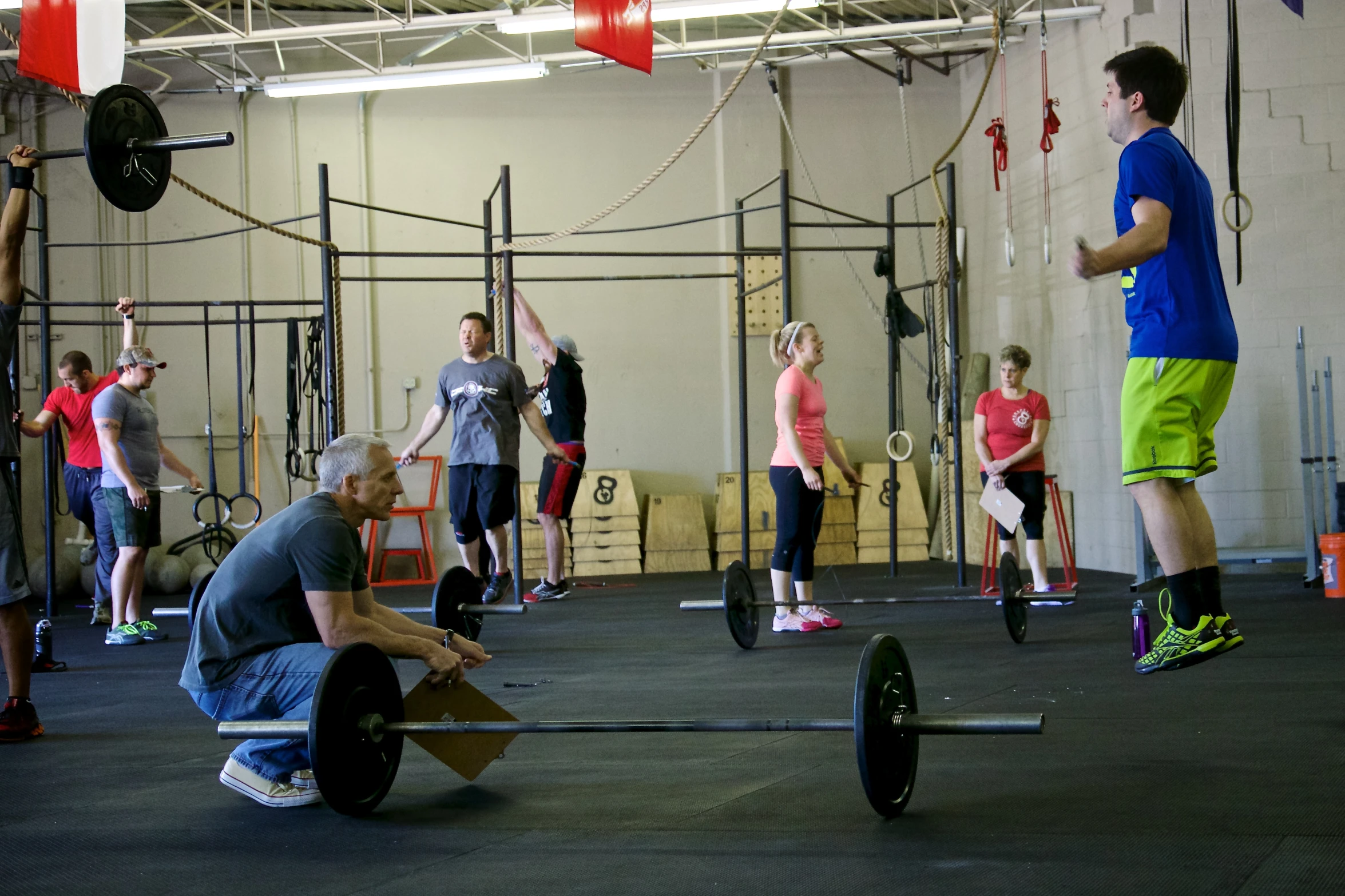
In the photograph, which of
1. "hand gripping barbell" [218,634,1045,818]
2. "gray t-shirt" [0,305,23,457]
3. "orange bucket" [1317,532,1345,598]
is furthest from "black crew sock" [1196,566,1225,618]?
"orange bucket" [1317,532,1345,598]

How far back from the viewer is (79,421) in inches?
234

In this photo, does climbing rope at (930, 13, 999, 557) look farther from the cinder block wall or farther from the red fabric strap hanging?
the cinder block wall

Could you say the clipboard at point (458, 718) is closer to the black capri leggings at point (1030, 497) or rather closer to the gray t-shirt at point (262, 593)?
the gray t-shirt at point (262, 593)

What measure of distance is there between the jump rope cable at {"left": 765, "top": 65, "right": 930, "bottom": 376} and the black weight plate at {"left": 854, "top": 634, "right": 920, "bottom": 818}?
20.4 feet

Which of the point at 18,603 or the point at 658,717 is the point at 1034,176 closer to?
the point at 658,717

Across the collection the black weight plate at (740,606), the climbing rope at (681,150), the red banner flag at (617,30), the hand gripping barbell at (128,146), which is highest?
the red banner flag at (617,30)

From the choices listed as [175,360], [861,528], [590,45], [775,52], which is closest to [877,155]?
[775,52]

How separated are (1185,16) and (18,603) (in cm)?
401

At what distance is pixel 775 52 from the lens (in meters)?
8.09

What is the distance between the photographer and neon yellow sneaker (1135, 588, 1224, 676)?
243 centimetres

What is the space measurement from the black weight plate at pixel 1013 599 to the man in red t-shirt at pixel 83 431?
13.0 feet

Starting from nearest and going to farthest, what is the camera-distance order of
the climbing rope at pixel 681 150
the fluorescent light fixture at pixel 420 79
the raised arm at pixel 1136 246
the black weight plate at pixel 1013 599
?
the raised arm at pixel 1136 246, the climbing rope at pixel 681 150, the black weight plate at pixel 1013 599, the fluorescent light fixture at pixel 420 79

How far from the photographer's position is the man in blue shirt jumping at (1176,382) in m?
2.44

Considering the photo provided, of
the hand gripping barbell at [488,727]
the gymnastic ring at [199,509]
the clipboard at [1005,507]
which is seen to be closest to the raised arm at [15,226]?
the hand gripping barbell at [488,727]
